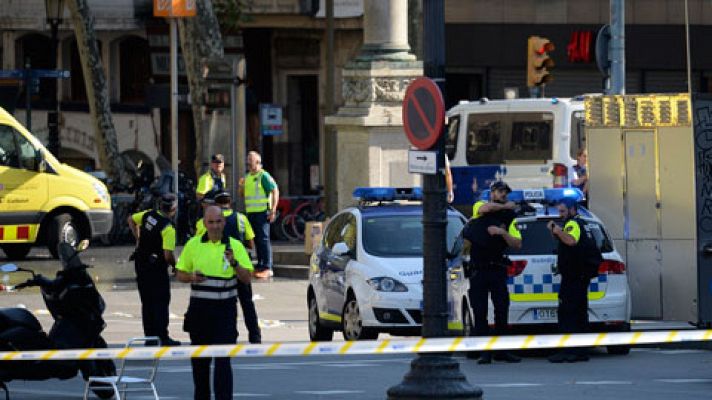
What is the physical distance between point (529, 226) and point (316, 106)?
27.8 metres

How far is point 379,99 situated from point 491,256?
9.19 m

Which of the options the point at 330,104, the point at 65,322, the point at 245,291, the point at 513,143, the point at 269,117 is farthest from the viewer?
the point at 330,104

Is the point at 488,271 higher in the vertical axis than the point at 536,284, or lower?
higher

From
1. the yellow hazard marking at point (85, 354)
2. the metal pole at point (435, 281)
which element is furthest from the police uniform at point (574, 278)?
the yellow hazard marking at point (85, 354)

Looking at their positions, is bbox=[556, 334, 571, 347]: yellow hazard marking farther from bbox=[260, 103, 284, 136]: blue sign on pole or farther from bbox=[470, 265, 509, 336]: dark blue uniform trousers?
bbox=[260, 103, 284, 136]: blue sign on pole

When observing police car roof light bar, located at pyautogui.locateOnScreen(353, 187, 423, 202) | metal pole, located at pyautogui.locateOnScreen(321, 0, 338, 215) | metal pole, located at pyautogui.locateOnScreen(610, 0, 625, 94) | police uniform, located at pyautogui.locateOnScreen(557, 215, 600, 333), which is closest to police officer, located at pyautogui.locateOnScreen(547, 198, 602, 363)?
police uniform, located at pyautogui.locateOnScreen(557, 215, 600, 333)

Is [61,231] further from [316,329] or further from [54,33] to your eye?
[316,329]

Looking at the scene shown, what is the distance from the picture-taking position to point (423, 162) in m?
14.9

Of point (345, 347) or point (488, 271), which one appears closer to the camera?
point (345, 347)

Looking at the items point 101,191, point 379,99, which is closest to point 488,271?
point 379,99

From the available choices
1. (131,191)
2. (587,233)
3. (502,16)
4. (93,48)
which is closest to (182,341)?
(587,233)

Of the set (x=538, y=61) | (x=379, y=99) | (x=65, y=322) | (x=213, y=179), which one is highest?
(x=538, y=61)

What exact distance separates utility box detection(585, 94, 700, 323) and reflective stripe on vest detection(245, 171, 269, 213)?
6438mm

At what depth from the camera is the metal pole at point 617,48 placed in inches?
1068
